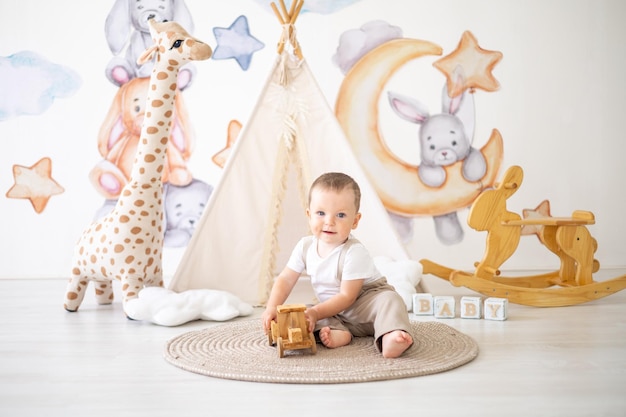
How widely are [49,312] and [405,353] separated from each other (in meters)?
1.54

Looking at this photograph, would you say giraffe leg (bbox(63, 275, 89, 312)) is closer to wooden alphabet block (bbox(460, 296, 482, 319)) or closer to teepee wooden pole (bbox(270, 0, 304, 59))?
teepee wooden pole (bbox(270, 0, 304, 59))

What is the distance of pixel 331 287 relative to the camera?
2.05 m

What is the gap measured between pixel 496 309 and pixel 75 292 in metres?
1.61

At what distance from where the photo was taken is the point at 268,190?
114 inches

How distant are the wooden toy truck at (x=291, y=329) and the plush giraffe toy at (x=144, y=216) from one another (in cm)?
88

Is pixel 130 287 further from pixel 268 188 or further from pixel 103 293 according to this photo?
pixel 268 188

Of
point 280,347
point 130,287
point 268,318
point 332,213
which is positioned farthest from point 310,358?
point 130,287

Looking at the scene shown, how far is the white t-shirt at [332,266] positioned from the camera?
1.97m

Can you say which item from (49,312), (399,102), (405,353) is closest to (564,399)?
(405,353)

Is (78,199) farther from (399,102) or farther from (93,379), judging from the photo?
(93,379)

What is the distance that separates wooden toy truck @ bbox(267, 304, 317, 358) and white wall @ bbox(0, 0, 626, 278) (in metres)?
2.19

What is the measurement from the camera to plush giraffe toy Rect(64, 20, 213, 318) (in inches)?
98.1

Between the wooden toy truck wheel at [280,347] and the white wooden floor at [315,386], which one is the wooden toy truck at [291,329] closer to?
the wooden toy truck wheel at [280,347]

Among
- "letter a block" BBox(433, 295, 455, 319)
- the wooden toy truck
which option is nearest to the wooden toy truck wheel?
the wooden toy truck
